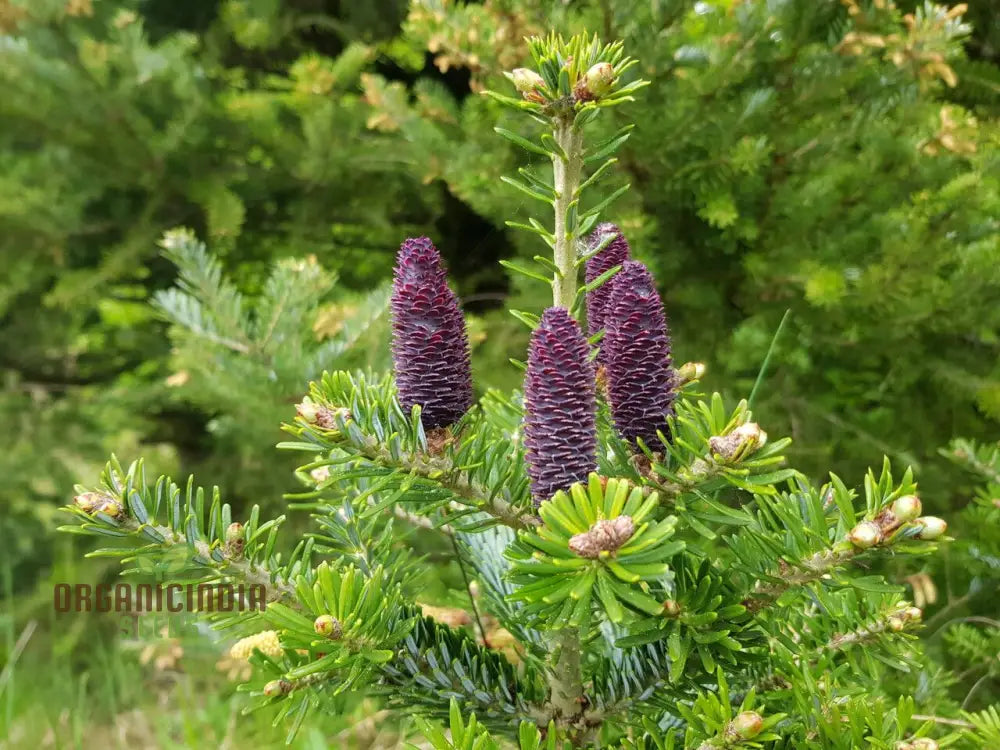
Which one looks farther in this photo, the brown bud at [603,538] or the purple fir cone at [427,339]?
the purple fir cone at [427,339]

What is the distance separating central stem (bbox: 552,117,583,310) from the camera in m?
0.52

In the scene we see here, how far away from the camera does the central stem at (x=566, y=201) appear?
52cm

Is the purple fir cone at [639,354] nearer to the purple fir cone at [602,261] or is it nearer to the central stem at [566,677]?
the purple fir cone at [602,261]

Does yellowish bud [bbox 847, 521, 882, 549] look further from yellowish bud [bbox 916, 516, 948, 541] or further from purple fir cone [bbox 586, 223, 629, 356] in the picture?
purple fir cone [bbox 586, 223, 629, 356]

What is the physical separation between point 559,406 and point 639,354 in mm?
89

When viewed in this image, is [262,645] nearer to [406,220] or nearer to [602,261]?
[602,261]

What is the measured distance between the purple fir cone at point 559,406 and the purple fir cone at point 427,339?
8 centimetres

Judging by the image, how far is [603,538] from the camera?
41 cm

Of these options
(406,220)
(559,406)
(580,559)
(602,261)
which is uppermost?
(406,220)

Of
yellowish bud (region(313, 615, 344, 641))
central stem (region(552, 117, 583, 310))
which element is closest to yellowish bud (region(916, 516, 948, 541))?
central stem (region(552, 117, 583, 310))

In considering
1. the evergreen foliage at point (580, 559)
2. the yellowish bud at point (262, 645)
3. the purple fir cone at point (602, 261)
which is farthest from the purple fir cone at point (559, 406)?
the yellowish bud at point (262, 645)

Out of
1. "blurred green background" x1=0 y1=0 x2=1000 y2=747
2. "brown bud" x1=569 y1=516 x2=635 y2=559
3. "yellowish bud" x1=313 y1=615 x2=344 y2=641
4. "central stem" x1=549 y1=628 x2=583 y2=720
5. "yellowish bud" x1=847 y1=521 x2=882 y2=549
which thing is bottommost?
"central stem" x1=549 y1=628 x2=583 y2=720

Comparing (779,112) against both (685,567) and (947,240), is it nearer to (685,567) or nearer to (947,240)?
(947,240)

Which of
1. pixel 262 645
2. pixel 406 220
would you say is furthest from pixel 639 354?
pixel 406 220
